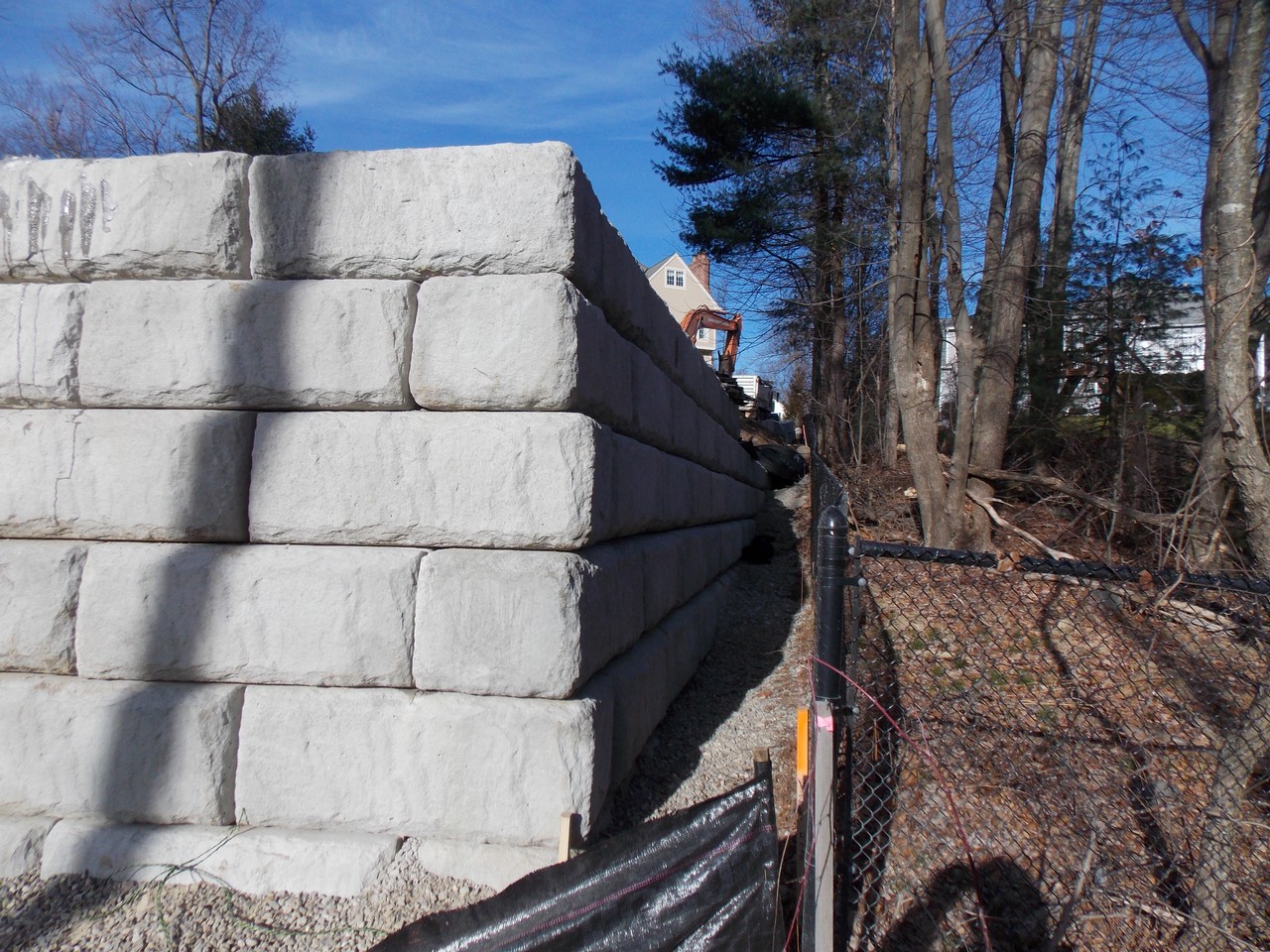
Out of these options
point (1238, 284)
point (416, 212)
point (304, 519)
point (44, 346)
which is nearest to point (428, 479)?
point (304, 519)

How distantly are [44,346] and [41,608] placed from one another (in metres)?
1.05

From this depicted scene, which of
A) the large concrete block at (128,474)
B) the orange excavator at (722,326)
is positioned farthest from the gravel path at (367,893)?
the orange excavator at (722,326)

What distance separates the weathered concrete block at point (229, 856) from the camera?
2.89 metres

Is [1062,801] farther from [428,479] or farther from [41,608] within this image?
[41,608]

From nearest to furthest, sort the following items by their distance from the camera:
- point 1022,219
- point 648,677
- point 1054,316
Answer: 1. point 648,677
2. point 1022,219
3. point 1054,316

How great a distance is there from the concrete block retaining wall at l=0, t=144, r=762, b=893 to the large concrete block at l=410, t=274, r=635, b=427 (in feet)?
0.04

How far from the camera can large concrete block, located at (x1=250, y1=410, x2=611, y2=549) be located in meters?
2.96

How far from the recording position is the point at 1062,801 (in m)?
3.29

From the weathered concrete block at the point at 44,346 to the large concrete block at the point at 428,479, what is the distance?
887 mm

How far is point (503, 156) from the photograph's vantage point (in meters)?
3.06

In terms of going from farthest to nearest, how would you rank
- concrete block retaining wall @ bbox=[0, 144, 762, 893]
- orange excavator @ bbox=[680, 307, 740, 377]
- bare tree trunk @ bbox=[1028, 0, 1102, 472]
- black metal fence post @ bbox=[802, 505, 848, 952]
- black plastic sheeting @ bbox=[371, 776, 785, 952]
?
orange excavator @ bbox=[680, 307, 740, 377] < bare tree trunk @ bbox=[1028, 0, 1102, 472] < concrete block retaining wall @ bbox=[0, 144, 762, 893] < black plastic sheeting @ bbox=[371, 776, 785, 952] < black metal fence post @ bbox=[802, 505, 848, 952]

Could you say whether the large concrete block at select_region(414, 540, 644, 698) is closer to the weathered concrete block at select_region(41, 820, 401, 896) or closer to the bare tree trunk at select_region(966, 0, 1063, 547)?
the weathered concrete block at select_region(41, 820, 401, 896)

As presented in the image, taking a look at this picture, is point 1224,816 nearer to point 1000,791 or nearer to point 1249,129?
point 1000,791

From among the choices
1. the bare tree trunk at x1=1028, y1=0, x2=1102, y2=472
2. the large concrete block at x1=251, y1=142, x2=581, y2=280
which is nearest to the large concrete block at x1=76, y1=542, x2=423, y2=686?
the large concrete block at x1=251, y1=142, x2=581, y2=280
